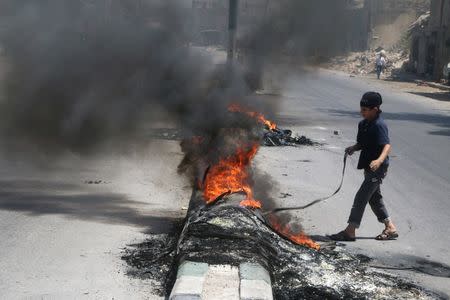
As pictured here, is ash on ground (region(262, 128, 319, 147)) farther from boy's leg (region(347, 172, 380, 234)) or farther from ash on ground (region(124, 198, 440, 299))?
ash on ground (region(124, 198, 440, 299))

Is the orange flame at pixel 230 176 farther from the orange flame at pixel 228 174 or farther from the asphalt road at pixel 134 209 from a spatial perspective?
the asphalt road at pixel 134 209

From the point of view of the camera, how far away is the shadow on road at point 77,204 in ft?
23.9

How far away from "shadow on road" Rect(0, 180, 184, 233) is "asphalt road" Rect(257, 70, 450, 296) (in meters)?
1.58

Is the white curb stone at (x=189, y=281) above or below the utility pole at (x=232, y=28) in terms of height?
below

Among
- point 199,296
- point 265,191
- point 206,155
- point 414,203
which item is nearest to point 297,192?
point 265,191

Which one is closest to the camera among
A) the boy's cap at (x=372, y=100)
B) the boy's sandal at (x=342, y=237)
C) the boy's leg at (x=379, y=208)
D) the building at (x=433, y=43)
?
the boy's sandal at (x=342, y=237)

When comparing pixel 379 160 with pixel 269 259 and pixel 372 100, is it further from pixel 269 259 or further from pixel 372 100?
pixel 269 259

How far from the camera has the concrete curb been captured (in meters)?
4.39

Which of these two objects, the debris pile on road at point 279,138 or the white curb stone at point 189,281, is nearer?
the white curb stone at point 189,281

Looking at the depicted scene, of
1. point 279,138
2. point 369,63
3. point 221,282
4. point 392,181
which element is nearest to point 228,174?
point 221,282

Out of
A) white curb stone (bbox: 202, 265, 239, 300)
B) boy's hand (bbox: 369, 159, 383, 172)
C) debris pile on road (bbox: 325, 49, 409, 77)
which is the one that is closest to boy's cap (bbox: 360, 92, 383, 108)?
boy's hand (bbox: 369, 159, 383, 172)

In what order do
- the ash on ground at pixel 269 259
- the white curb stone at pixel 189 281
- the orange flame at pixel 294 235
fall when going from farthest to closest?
the orange flame at pixel 294 235 → the ash on ground at pixel 269 259 → the white curb stone at pixel 189 281

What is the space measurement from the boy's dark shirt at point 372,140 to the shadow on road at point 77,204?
1975 millimetres

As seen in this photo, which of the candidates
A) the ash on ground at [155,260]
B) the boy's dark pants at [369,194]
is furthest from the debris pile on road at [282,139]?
the ash on ground at [155,260]
